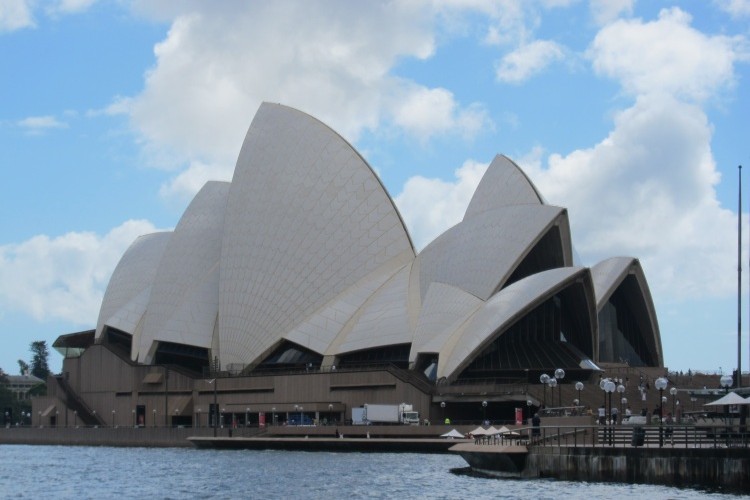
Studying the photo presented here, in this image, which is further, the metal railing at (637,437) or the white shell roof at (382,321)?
the white shell roof at (382,321)

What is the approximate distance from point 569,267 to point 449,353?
7707 millimetres

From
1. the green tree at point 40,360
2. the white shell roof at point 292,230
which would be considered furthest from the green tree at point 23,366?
the white shell roof at point 292,230

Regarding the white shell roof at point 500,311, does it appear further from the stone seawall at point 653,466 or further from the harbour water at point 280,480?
the stone seawall at point 653,466

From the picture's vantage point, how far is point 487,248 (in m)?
65.4

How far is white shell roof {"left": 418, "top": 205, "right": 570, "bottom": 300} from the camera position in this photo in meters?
64.2

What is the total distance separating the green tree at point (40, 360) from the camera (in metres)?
173

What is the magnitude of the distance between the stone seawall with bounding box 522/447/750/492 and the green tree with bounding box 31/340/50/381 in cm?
14736

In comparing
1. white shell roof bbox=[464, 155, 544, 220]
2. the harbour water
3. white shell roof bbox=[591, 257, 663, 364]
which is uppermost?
white shell roof bbox=[464, 155, 544, 220]

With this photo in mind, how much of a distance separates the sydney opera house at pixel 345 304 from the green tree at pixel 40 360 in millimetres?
94089

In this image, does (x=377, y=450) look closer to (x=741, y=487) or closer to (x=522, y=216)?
(x=522, y=216)

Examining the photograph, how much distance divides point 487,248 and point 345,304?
899 centimetres

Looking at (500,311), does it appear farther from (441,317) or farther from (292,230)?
(292,230)

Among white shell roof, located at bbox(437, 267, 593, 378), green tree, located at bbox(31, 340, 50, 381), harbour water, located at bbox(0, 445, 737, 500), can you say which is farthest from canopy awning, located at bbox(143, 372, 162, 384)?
green tree, located at bbox(31, 340, 50, 381)

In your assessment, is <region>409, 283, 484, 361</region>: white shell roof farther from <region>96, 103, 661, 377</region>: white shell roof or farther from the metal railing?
the metal railing
